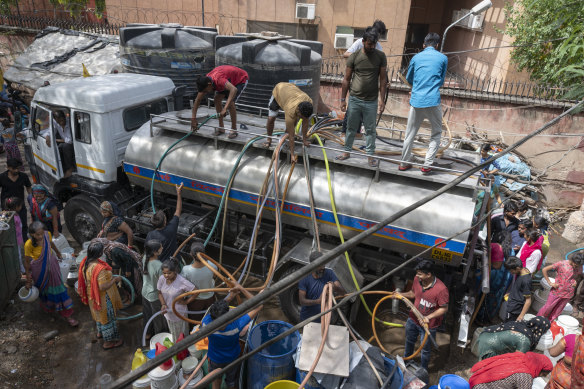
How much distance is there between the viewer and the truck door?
7.40 metres

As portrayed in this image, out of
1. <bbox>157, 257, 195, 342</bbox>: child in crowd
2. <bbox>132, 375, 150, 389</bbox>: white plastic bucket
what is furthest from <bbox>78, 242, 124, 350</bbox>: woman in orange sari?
<bbox>132, 375, 150, 389</bbox>: white plastic bucket

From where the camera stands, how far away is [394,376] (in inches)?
174

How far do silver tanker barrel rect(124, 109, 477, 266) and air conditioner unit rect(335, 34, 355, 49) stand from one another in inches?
451

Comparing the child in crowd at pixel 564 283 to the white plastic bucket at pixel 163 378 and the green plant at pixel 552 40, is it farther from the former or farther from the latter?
the green plant at pixel 552 40

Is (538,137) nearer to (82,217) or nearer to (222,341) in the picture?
(222,341)

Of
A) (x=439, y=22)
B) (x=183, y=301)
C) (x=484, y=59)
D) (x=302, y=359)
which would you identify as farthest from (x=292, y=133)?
(x=439, y=22)

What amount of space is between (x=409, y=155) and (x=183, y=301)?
3698 millimetres

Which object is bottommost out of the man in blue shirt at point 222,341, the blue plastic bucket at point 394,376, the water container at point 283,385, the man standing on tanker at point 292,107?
the water container at point 283,385

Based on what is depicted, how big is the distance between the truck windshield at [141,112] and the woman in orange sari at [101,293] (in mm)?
2825

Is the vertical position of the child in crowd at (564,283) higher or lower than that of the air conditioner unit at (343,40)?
lower

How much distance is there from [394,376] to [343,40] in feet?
51.2

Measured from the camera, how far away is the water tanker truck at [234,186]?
5570mm

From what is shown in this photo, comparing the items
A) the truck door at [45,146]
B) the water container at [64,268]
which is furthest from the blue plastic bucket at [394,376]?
the truck door at [45,146]

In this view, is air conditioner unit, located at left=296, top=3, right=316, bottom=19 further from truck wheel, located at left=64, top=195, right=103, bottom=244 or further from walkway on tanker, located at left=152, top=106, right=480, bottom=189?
truck wheel, located at left=64, top=195, right=103, bottom=244
